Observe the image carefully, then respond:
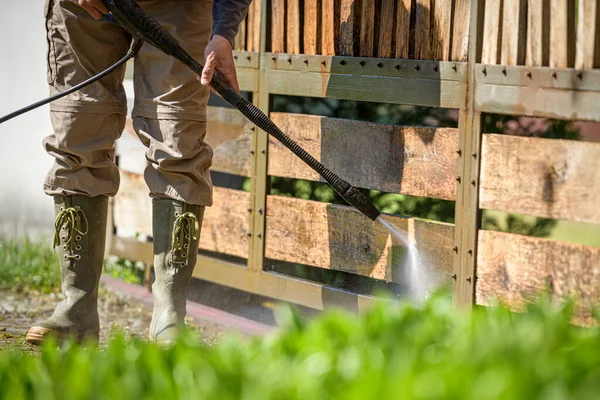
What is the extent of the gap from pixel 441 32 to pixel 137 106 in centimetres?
112

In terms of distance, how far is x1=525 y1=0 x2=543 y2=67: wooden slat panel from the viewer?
9.31 ft

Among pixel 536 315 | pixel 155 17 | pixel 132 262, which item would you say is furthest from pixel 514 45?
pixel 132 262

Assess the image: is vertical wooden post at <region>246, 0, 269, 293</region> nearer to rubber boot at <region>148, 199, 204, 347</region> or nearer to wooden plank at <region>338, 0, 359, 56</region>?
wooden plank at <region>338, 0, 359, 56</region>

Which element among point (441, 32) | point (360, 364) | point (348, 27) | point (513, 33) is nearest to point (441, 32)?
point (441, 32)

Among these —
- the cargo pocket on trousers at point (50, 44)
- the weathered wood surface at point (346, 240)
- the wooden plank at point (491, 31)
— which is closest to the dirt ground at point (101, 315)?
the weathered wood surface at point (346, 240)

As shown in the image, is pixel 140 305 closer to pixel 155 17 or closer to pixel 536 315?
pixel 155 17

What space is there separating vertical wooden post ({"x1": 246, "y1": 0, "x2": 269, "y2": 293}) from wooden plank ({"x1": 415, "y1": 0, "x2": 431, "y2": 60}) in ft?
2.61

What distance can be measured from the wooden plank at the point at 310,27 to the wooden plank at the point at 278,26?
0.45 feet

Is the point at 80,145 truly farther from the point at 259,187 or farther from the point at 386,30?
the point at 386,30

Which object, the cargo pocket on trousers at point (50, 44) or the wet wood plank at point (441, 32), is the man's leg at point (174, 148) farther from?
the wet wood plank at point (441, 32)

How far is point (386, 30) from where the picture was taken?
3379 mm

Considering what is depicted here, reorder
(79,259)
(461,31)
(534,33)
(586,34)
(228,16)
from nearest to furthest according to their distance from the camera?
(586,34)
(534,33)
(461,31)
(228,16)
(79,259)

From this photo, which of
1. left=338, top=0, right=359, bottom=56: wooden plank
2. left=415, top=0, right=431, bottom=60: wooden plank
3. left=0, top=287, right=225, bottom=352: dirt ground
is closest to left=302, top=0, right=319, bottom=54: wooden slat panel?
left=338, top=0, right=359, bottom=56: wooden plank

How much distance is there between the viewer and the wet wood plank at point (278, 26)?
3787 mm
